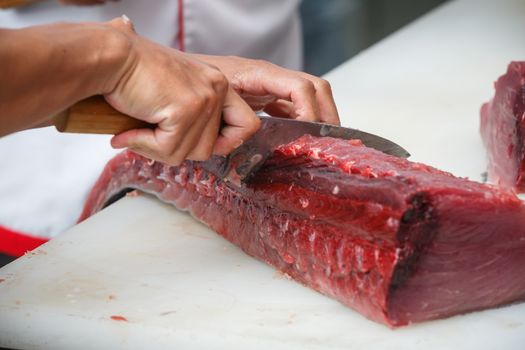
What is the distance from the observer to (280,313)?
1.81 m

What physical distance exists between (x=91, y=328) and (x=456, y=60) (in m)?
2.16

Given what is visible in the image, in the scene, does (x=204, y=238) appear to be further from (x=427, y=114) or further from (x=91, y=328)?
(x=427, y=114)

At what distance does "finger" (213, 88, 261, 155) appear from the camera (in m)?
1.84

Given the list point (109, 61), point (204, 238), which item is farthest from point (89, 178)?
point (109, 61)

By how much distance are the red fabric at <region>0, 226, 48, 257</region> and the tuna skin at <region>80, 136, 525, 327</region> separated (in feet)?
3.36

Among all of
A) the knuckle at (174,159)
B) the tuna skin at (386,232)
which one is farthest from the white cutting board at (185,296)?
the knuckle at (174,159)

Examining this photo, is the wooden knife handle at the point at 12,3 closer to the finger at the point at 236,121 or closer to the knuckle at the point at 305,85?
the knuckle at the point at 305,85

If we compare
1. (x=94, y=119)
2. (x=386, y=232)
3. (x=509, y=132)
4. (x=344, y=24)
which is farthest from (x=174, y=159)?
(x=344, y=24)

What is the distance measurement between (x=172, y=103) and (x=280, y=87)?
69 cm

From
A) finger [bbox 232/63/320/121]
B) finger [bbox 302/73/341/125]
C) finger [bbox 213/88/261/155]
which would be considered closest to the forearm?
finger [bbox 213/88/261/155]

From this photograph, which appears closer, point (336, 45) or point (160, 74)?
point (160, 74)

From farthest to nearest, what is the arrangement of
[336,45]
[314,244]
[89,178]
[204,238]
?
[336,45]
[89,178]
[204,238]
[314,244]

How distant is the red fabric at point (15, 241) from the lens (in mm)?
2770

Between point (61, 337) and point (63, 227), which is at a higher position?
point (61, 337)
